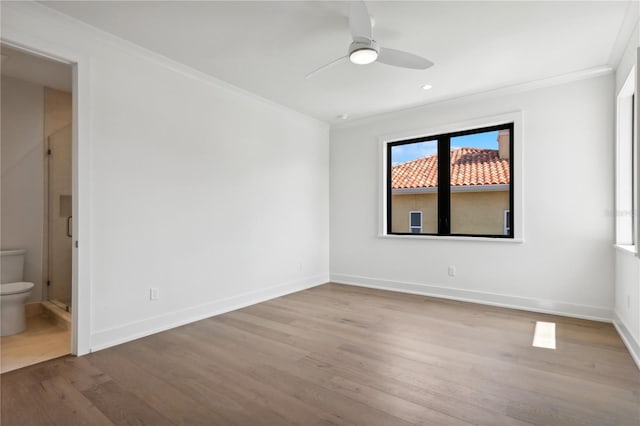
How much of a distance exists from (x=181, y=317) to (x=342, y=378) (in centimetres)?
193

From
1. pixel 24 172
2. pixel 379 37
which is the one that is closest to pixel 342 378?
pixel 379 37

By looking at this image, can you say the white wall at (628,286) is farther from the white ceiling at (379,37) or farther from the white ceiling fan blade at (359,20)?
the white ceiling fan blade at (359,20)

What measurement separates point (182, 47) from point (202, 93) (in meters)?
0.63

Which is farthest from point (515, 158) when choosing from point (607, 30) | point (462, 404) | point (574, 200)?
point (462, 404)

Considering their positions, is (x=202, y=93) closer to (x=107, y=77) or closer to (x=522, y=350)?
(x=107, y=77)

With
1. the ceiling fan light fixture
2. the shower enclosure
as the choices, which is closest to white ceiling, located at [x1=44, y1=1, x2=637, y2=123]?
the ceiling fan light fixture

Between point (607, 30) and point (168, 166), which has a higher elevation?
point (607, 30)

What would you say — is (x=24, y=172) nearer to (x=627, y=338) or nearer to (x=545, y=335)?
(x=545, y=335)

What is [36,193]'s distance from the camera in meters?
3.74

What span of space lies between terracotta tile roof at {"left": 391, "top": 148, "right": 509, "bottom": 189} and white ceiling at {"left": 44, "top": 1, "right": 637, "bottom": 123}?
2.92ft

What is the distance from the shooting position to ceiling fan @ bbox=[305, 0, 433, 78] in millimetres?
2143

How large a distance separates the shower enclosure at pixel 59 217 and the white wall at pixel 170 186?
1509 millimetres

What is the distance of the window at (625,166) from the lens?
313cm

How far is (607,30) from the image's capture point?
8.86ft
